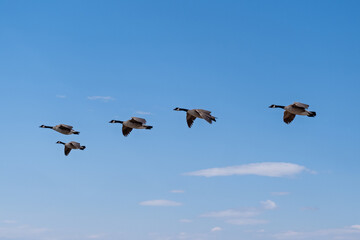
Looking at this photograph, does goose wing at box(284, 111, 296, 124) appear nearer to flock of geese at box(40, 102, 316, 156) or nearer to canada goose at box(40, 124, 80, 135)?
flock of geese at box(40, 102, 316, 156)

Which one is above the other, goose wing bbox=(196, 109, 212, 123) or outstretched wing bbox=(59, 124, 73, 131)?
outstretched wing bbox=(59, 124, 73, 131)

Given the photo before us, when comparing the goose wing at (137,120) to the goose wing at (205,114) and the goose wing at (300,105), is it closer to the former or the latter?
the goose wing at (205,114)

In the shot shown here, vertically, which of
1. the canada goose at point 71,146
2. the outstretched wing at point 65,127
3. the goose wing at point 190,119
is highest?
the outstretched wing at point 65,127

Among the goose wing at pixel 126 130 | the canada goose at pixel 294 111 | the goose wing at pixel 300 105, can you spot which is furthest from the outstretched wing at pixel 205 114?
the goose wing at pixel 126 130

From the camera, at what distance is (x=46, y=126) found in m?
74.5

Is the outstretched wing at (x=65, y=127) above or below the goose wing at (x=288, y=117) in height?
above

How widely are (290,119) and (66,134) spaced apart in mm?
26013

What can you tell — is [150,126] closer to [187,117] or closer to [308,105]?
[187,117]

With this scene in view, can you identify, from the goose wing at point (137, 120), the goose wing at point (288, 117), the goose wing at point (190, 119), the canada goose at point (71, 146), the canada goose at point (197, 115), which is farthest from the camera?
the canada goose at point (71, 146)

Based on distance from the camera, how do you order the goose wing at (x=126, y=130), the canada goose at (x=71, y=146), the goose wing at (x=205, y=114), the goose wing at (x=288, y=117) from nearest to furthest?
the goose wing at (x=205, y=114) → the goose wing at (x=288, y=117) → the goose wing at (x=126, y=130) → the canada goose at (x=71, y=146)

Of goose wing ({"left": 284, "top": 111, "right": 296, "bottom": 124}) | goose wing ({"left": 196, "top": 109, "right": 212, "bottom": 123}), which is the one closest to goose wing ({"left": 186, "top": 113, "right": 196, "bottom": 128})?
goose wing ({"left": 196, "top": 109, "right": 212, "bottom": 123})

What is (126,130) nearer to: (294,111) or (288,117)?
(288,117)

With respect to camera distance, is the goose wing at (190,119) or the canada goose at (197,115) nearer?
the canada goose at (197,115)

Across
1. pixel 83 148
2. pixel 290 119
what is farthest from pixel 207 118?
→ pixel 83 148
